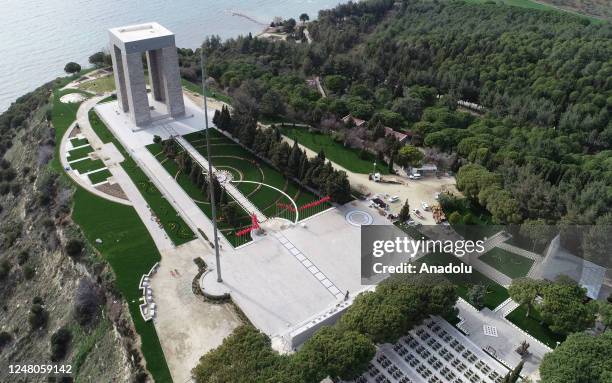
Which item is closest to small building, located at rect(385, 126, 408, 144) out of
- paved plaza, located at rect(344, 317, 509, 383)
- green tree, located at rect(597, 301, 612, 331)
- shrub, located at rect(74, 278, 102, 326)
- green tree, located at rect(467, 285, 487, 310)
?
green tree, located at rect(467, 285, 487, 310)

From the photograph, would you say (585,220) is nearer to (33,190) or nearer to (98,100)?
(33,190)

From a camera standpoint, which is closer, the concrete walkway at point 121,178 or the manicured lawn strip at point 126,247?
the manicured lawn strip at point 126,247

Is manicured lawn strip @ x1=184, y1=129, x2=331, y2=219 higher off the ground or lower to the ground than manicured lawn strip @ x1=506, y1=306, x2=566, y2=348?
higher

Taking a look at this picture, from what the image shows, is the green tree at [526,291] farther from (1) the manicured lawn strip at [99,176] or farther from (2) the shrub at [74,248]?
(1) the manicured lawn strip at [99,176]

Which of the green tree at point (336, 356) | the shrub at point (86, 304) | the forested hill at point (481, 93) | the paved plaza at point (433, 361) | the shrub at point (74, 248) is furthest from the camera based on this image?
the forested hill at point (481, 93)

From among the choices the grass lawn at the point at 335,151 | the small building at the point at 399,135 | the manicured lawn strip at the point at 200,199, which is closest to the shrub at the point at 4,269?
the manicured lawn strip at the point at 200,199

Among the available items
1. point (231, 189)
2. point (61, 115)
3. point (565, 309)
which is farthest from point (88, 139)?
point (565, 309)

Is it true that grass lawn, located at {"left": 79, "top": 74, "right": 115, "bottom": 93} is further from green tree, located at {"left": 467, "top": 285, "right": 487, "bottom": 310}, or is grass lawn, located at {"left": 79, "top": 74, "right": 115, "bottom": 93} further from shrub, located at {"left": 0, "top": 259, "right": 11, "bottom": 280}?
green tree, located at {"left": 467, "top": 285, "right": 487, "bottom": 310}
